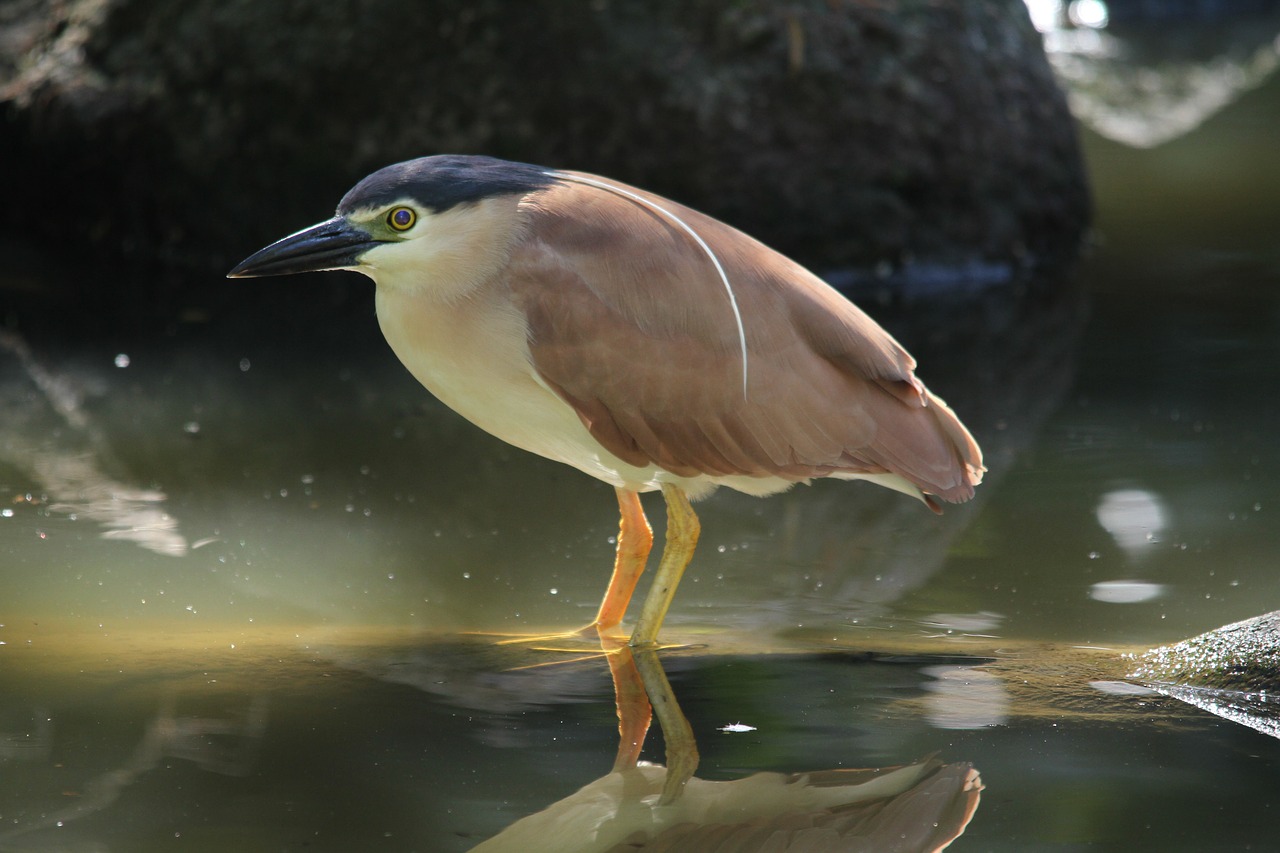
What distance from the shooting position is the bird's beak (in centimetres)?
328

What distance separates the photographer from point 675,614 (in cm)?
374

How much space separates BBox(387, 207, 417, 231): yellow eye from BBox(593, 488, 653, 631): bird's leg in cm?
91

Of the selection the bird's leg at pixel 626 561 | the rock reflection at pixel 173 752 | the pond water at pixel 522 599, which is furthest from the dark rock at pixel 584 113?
the rock reflection at pixel 173 752

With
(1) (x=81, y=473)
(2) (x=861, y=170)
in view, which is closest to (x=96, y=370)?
(1) (x=81, y=473)

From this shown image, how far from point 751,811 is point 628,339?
3.70 ft

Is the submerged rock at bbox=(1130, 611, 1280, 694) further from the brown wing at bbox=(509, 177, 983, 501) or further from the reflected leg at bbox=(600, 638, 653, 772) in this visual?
the reflected leg at bbox=(600, 638, 653, 772)

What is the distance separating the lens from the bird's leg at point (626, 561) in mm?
3650

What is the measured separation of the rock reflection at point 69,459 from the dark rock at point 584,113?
2076 mm

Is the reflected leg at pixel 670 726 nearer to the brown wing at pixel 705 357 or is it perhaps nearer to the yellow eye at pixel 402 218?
the brown wing at pixel 705 357

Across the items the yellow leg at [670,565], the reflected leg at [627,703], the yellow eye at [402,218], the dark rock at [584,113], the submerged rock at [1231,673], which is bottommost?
the submerged rock at [1231,673]

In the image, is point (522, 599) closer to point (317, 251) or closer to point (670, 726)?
point (670, 726)

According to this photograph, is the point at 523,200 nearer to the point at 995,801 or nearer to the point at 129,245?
the point at 995,801

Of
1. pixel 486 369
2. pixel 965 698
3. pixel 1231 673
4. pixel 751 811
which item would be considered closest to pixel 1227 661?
pixel 1231 673

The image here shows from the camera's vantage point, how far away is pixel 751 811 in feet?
8.77
